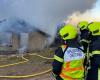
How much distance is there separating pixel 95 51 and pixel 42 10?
1032cm

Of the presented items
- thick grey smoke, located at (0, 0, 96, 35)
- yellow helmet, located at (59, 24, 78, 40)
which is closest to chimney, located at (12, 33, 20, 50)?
thick grey smoke, located at (0, 0, 96, 35)

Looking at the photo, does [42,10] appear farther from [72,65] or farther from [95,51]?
[72,65]

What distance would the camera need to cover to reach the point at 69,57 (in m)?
5.83

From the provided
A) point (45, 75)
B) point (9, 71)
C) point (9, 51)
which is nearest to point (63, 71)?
point (45, 75)

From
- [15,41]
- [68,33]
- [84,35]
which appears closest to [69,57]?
[68,33]


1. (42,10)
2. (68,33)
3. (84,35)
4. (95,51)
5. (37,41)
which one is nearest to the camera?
(68,33)

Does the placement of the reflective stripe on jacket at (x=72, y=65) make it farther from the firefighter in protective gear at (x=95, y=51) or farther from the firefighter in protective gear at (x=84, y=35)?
the firefighter in protective gear at (x=84, y=35)

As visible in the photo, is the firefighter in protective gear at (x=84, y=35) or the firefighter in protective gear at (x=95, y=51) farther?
the firefighter in protective gear at (x=84, y=35)

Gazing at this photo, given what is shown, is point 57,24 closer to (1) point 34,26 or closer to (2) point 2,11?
(1) point 34,26

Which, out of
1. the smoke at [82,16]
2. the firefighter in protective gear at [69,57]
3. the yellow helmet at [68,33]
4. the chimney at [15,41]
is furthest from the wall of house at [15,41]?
the yellow helmet at [68,33]

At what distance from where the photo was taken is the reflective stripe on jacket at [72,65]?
5.83 metres

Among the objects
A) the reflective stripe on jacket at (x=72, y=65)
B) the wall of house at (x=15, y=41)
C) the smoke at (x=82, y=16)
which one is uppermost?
the smoke at (x=82, y=16)

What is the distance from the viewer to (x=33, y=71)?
435 inches

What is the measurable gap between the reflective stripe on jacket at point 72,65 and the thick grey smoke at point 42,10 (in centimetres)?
985
